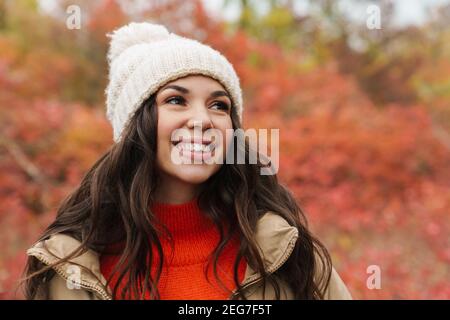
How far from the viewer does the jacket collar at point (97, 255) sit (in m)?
2.13

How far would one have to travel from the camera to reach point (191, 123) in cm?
224

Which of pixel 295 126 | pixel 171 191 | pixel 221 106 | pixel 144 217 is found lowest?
pixel 144 217

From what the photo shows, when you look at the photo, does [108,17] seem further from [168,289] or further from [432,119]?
[168,289]

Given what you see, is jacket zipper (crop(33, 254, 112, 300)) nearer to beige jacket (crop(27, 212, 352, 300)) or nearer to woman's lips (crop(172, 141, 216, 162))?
beige jacket (crop(27, 212, 352, 300))

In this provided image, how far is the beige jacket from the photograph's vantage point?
6.98 ft

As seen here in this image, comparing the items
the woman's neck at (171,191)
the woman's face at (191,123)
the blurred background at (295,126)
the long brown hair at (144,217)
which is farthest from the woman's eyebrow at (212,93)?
the blurred background at (295,126)

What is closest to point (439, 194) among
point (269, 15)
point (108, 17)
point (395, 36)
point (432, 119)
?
point (432, 119)

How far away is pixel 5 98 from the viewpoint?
629 centimetres

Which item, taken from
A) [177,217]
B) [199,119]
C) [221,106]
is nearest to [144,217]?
[177,217]

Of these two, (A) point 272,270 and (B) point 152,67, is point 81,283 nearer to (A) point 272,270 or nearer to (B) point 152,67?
(A) point 272,270

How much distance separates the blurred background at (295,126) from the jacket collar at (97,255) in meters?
3.20

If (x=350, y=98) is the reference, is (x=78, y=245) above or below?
below

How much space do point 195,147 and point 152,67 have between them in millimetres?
443
